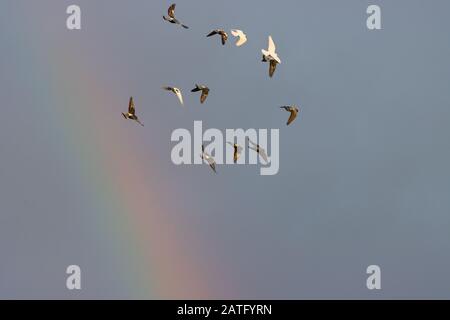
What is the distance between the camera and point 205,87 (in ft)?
238

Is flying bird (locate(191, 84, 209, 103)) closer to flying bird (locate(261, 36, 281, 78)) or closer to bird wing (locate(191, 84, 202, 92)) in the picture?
bird wing (locate(191, 84, 202, 92))

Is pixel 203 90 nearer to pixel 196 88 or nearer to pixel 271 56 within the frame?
pixel 196 88

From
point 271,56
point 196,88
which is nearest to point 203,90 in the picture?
point 196,88

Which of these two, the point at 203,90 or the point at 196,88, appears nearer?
the point at 196,88

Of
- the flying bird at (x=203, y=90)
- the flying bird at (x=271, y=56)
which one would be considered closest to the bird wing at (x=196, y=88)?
the flying bird at (x=203, y=90)


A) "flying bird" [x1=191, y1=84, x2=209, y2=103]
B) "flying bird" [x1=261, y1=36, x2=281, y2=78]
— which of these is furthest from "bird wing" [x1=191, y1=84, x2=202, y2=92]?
"flying bird" [x1=261, y1=36, x2=281, y2=78]

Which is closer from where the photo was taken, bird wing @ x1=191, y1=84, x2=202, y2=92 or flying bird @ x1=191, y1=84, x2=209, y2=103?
bird wing @ x1=191, y1=84, x2=202, y2=92

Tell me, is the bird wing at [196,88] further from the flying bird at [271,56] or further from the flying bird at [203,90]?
the flying bird at [271,56]
